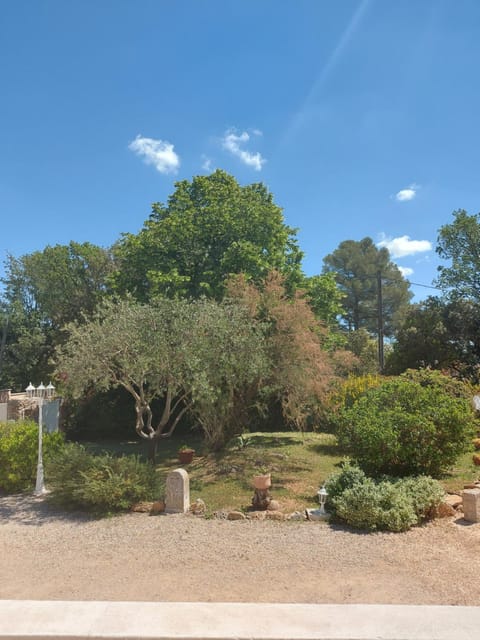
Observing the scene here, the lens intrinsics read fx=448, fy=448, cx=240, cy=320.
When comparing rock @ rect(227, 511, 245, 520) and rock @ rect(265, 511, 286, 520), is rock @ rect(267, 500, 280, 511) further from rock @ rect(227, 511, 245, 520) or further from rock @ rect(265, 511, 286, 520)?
rock @ rect(227, 511, 245, 520)

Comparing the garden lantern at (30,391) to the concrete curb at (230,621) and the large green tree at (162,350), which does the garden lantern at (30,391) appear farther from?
the concrete curb at (230,621)

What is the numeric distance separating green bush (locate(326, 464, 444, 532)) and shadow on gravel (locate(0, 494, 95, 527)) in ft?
13.7

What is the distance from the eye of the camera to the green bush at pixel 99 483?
7.66m

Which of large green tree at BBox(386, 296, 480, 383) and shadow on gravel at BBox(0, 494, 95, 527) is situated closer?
shadow on gravel at BBox(0, 494, 95, 527)

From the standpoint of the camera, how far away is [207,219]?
1875 cm

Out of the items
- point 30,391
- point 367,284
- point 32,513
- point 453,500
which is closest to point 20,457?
point 30,391

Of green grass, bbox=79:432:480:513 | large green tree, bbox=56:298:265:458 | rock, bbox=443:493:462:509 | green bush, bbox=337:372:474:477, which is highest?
large green tree, bbox=56:298:265:458

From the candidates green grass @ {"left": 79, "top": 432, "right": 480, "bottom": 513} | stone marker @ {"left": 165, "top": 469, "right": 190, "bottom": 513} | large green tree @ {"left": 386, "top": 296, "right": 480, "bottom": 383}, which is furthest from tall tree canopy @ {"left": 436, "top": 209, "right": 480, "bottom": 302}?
stone marker @ {"left": 165, "top": 469, "right": 190, "bottom": 513}

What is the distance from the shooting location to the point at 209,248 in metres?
19.0

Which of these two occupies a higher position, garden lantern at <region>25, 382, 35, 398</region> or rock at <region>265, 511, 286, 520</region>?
garden lantern at <region>25, 382, 35, 398</region>

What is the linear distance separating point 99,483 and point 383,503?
4678 millimetres

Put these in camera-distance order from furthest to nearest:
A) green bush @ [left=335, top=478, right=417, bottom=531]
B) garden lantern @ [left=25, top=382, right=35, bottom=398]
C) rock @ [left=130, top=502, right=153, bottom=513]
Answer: garden lantern @ [left=25, top=382, right=35, bottom=398] < rock @ [left=130, top=502, right=153, bottom=513] < green bush @ [left=335, top=478, right=417, bottom=531]

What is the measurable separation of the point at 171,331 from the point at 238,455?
5.46 m

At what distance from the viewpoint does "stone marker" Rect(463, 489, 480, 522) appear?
695 centimetres
